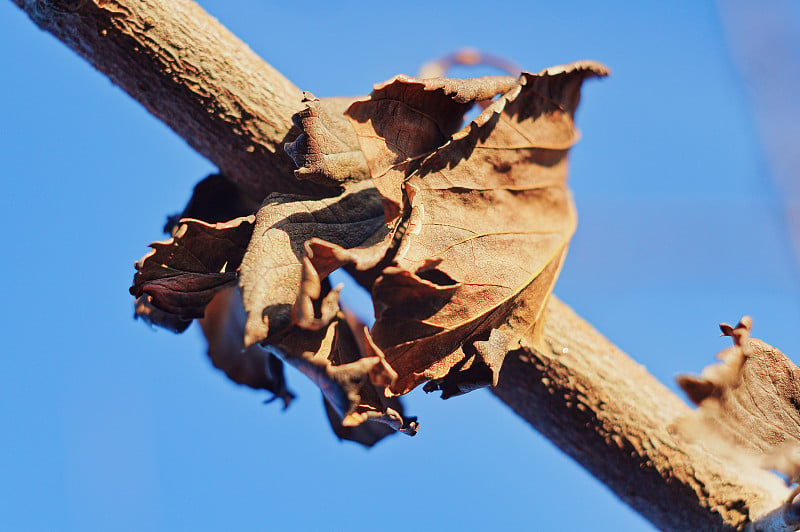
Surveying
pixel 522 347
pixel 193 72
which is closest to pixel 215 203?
pixel 193 72

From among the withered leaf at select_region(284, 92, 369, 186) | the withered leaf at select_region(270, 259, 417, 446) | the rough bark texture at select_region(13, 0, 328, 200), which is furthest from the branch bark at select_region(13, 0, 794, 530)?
the withered leaf at select_region(270, 259, 417, 446)

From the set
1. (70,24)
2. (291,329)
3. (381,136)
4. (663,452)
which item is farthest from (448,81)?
(663,452)

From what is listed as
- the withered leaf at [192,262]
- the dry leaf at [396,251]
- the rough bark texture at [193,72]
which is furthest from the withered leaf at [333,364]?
the rough bark texture at [193,72]

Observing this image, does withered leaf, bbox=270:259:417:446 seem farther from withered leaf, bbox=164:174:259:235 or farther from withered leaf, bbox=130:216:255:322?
withered leaf, bbox=164:174:259:235

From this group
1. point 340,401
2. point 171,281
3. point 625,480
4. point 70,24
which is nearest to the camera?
point 340,401

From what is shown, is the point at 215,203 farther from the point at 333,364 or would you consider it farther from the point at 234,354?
the point at 333,364

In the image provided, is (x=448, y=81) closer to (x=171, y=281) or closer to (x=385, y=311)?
(x=385, y=311)
